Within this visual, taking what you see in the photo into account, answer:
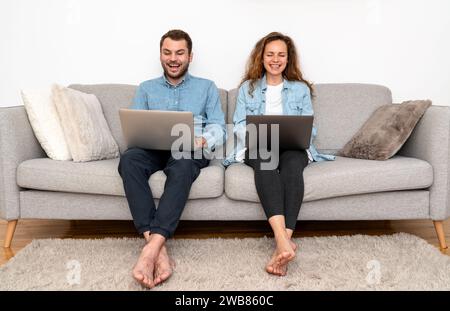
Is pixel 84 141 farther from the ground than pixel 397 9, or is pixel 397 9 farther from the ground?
pixel 397 9

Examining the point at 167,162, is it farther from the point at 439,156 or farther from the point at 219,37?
the point at 439,156

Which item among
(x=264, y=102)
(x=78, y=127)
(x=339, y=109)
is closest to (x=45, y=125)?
(x=78, y=127)

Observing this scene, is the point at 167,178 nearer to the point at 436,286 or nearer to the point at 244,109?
the point at 244,109

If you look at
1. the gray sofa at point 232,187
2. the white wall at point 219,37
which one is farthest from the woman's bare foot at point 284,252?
the white wall at point 219,37

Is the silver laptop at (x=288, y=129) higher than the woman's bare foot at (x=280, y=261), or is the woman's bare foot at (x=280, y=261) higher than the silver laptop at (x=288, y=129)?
the silver laptop at (x=288, y=129)

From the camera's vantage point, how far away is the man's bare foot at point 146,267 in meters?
1.49

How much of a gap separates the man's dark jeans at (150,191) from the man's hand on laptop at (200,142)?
0.09 m

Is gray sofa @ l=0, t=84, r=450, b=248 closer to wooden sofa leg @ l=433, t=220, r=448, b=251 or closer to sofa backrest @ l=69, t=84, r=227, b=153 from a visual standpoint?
wooden sofa leg @ l=433, t=220, r=448, b=251

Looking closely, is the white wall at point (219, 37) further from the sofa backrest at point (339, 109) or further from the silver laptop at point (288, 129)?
the silver laptop at point (288, 129)

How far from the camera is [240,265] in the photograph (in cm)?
173

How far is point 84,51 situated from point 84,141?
3.09 feet

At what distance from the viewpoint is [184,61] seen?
225 cm

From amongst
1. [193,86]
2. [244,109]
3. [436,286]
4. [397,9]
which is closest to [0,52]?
[193,86]

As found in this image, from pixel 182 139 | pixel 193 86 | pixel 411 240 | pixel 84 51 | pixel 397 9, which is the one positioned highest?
pixel 397 9
